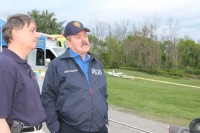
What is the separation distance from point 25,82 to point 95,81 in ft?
3.46

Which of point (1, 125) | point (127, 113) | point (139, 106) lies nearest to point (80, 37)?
point (1, 125)

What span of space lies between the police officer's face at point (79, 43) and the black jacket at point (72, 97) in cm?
12

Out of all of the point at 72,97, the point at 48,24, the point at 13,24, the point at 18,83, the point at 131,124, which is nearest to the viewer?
the point at 18,83

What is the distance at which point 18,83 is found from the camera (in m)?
2.64

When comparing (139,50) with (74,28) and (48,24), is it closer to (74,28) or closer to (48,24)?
Result: (48,24)

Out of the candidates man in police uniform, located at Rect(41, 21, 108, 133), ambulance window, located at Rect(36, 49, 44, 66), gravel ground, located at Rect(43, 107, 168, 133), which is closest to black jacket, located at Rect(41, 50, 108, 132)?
man in police uniform, located at Rect(41, 21, 108, 133)

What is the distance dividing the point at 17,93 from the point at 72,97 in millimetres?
890

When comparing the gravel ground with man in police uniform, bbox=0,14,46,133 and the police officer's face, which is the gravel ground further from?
man in police uniform, bbox=0,14,46,133

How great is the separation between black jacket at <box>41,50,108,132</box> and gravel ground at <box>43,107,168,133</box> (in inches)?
131

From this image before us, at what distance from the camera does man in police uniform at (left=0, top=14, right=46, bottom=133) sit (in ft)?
8.36

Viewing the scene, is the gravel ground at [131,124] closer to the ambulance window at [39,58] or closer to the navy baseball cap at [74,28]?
the navy baseball cap at [74,28]

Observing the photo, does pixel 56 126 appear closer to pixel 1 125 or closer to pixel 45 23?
pixel 1 125

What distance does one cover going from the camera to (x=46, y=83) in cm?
361

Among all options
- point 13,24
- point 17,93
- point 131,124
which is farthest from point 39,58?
point 17,93
